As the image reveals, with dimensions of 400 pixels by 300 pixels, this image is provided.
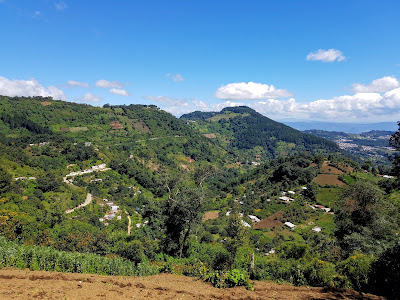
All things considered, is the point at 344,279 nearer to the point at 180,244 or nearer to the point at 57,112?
the point at 180,244

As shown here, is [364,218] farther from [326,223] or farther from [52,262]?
[52,262]

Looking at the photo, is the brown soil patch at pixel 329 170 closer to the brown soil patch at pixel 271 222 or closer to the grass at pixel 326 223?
the grass at pixel 326 223

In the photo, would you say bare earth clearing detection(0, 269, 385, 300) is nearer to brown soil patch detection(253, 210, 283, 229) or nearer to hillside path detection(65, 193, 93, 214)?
hillside path detection(65, 193, 93, 214)

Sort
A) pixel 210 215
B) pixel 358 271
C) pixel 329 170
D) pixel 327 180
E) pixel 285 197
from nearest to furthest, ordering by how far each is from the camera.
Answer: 1. pixel 358 271
2. pixel 285 197
3. pixel 210 215
4. pixel 327 180
5. pixel 329 170

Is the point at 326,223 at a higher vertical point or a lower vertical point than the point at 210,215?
higher

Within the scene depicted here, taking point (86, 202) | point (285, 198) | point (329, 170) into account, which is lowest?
point (285, 198)

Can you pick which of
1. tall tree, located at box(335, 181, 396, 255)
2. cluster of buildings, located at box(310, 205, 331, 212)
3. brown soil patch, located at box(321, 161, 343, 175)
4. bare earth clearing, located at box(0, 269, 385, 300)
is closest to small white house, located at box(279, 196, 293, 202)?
cluster of buildings, located at box(310, 205, 331, 212)

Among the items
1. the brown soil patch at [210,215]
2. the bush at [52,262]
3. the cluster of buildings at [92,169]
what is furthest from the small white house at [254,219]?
the cluster of buildings at [92,169]

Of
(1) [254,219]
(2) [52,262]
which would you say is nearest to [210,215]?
(1) [254,219]
